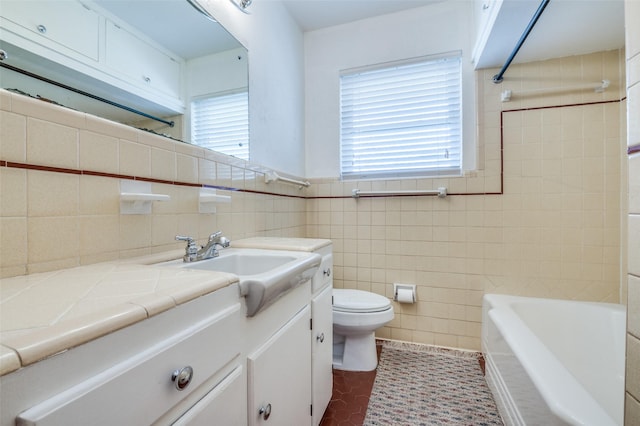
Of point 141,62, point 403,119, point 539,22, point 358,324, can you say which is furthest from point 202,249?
point 539,22

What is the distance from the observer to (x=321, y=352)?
1276 mm

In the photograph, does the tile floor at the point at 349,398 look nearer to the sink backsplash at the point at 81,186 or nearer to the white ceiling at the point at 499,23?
the sink backsplash at the point at 81,186

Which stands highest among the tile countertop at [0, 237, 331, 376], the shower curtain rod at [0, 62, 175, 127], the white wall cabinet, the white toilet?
the white wall cabinet

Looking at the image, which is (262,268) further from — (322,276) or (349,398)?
(349,398)

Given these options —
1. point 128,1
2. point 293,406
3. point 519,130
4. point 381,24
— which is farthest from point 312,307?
point 381,24

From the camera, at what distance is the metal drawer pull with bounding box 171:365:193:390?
494mm

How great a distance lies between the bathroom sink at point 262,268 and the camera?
72cm

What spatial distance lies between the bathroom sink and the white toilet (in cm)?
77

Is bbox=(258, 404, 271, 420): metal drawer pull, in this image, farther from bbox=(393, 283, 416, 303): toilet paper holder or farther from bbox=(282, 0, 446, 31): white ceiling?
bbox=(282, 0, 446, 31): white ceiling

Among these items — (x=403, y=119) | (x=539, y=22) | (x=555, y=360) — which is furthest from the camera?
(x=403, y=119)

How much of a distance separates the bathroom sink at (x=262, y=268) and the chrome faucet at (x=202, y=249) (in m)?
0.02

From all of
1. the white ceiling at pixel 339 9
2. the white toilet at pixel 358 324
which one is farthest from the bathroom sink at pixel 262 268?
the white ceiling at pixel 339 9

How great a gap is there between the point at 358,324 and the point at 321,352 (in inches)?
19.8


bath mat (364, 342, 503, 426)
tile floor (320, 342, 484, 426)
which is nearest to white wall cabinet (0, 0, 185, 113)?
tile floor (320, 342, 484, 426)
